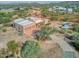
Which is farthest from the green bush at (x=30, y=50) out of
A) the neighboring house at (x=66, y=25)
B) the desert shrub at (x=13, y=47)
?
the neighboring house at (x=66, y=25)

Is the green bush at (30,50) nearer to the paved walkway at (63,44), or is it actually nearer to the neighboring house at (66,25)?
the paved walkway at (63,44)

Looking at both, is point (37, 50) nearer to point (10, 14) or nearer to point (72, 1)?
point (10, 14)

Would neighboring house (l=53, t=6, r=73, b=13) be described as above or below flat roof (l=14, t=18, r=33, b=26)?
above

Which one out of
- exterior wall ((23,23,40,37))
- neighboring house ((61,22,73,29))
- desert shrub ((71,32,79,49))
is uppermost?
neighboring house ((61,22,73,29))

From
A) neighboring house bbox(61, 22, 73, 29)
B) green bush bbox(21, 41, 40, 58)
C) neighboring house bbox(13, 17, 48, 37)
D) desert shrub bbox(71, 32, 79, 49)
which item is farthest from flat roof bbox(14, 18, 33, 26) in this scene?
desert shrub bbox(71, 32, 79, 49)

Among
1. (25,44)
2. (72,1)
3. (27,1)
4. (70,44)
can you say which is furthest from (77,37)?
(27,1)

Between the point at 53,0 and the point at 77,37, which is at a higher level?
the point at 53,0

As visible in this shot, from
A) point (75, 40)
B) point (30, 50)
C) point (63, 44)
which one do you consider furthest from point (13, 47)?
point (75, 40)

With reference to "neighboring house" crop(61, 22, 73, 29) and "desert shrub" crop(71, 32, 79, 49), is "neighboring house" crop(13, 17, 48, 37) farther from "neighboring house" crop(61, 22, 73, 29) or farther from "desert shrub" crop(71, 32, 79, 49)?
"desert shrub" crop(71, 32, 79, 49)
